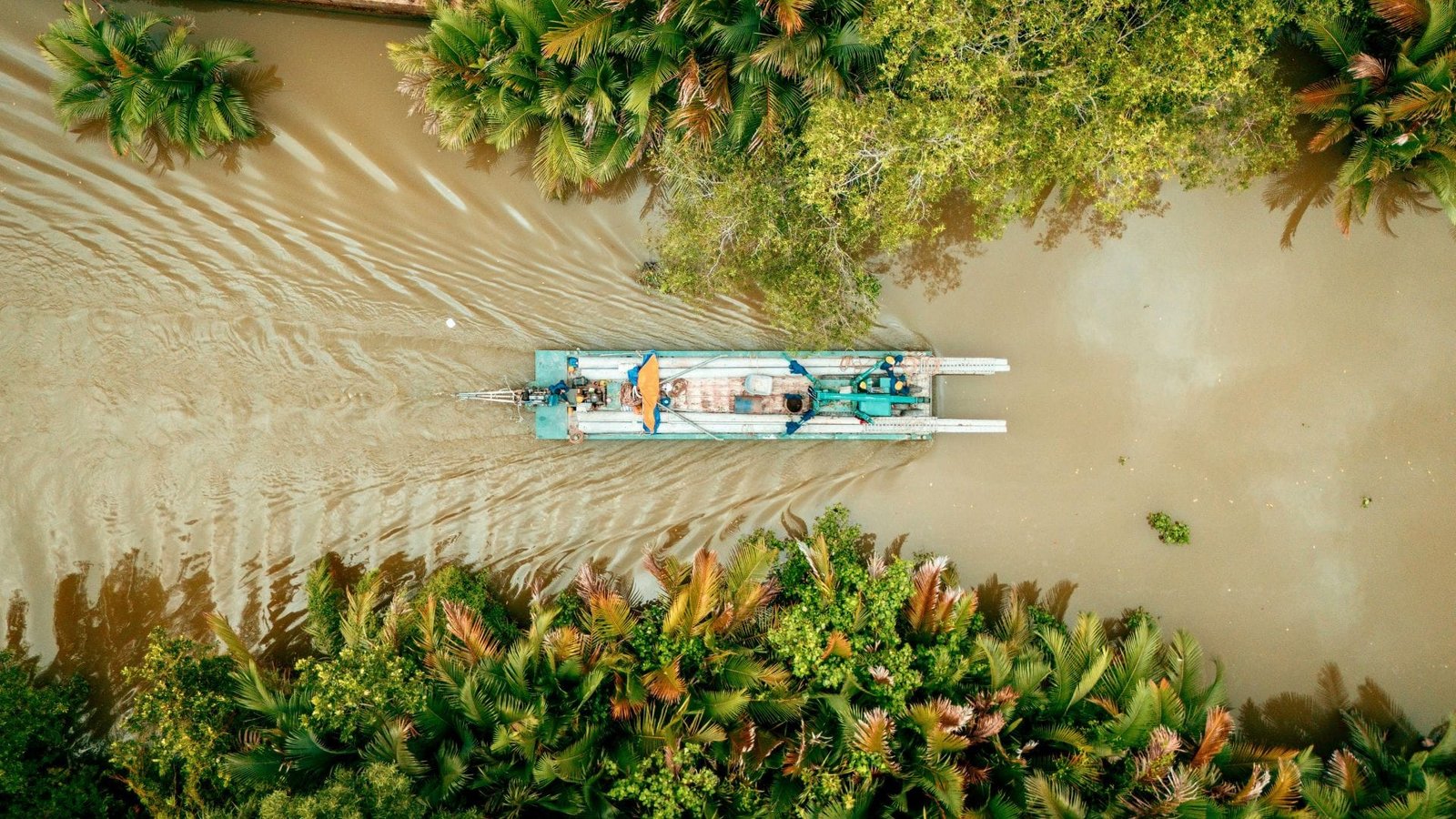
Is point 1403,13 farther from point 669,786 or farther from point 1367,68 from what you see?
point 669,786

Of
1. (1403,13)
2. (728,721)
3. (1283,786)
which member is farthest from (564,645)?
(1403,13)

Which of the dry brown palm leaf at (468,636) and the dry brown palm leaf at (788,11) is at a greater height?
the dry brown palm leaf at (788,11)

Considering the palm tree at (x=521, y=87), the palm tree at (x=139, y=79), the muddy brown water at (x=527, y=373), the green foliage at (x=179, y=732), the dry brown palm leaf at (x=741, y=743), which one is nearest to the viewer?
the dry brown palm leaf at (x=741, y=743)

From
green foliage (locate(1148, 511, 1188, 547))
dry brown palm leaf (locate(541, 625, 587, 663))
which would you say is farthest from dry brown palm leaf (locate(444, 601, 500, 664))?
green foliage (locate(1148, 511, 1188, 547))

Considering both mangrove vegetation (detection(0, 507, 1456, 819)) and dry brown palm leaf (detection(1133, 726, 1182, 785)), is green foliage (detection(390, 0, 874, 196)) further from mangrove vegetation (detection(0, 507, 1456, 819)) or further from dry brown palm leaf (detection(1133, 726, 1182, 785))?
dry brown palm leaf (detection(1133, 726, 1182, 785))

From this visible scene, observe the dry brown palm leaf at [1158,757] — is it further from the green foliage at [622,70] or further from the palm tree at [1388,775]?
the green foliage at [622,70]

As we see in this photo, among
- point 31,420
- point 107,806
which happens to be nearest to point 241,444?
point 31,420

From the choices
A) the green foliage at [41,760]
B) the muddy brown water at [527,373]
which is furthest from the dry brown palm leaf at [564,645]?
the green foliage at [41,760]

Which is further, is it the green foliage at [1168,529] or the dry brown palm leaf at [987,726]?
the green foliage at [1168,529]
